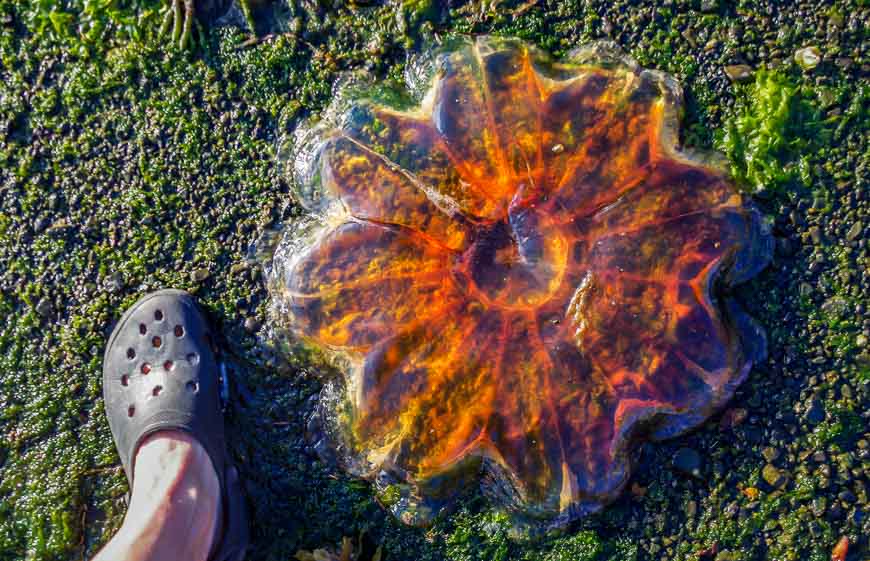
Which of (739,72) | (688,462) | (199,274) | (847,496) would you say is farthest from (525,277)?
(847,496)

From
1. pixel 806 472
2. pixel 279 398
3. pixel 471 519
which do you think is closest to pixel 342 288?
pixel 279 398

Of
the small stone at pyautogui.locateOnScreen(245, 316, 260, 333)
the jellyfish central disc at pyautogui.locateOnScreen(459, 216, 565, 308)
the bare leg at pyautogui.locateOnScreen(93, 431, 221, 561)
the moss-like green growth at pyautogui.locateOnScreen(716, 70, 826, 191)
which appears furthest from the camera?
the small stone at pyautogui.locateOnScreen(245, 316, 260, 333)

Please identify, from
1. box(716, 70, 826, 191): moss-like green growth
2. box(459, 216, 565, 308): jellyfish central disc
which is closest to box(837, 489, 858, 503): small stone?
box(716, 70, 826, 191): moss-like green growth

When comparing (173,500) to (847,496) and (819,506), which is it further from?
(847,496)

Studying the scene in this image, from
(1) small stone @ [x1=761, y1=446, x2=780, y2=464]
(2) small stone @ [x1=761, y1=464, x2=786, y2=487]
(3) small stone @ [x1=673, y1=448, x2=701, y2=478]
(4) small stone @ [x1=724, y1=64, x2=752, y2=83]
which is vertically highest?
(4) small stone @ [x1=724, y1=64, x2=752, y2=83]

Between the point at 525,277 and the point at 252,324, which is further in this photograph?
the point at 252,324

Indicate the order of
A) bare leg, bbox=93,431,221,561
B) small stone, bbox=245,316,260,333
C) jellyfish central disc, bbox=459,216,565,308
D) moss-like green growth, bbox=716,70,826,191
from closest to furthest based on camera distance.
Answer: jellyfish central disc, bbox=459,216,565,308 < bare leg, bbox=93,431,221,561 < moss-like green growth, bbox=716,70,826,191 < small stone, bbox=245,316,260,333

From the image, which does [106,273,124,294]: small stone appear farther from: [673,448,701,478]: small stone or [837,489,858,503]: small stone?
[837,489,858,503]: small stone
